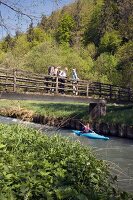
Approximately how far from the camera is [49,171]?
8.16m

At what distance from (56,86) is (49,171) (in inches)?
755

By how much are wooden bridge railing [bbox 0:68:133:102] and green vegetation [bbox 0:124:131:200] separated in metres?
12.2

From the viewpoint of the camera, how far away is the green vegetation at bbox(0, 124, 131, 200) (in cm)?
693

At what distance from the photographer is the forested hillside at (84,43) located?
8951 mm

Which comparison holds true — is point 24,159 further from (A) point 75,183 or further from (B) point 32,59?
(B) point 32,59

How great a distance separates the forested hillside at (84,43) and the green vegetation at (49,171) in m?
2.27

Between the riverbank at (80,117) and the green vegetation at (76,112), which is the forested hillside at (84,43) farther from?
the riverbank at (80,117)

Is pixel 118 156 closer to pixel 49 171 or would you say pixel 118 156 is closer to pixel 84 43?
pixel 49 171

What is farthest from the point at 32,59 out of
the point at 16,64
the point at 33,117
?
the point at 33,117

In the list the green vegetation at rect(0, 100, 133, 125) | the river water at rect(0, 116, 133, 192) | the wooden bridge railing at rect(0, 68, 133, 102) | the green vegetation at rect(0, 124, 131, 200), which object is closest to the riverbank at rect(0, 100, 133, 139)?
the green vegetation at rect(0, 100, 133, 125)

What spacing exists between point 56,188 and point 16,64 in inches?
2369

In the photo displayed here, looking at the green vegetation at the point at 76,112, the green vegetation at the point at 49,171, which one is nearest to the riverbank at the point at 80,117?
the green vegetation at the point at 76,112

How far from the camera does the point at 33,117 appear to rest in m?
36.3

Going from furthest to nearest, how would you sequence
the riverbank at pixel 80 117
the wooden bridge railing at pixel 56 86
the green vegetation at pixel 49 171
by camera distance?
the riverbank at pixel 80 117 < the wooden bridge railing at pixel 56 86 < the green vegetation at pixel 49 171
